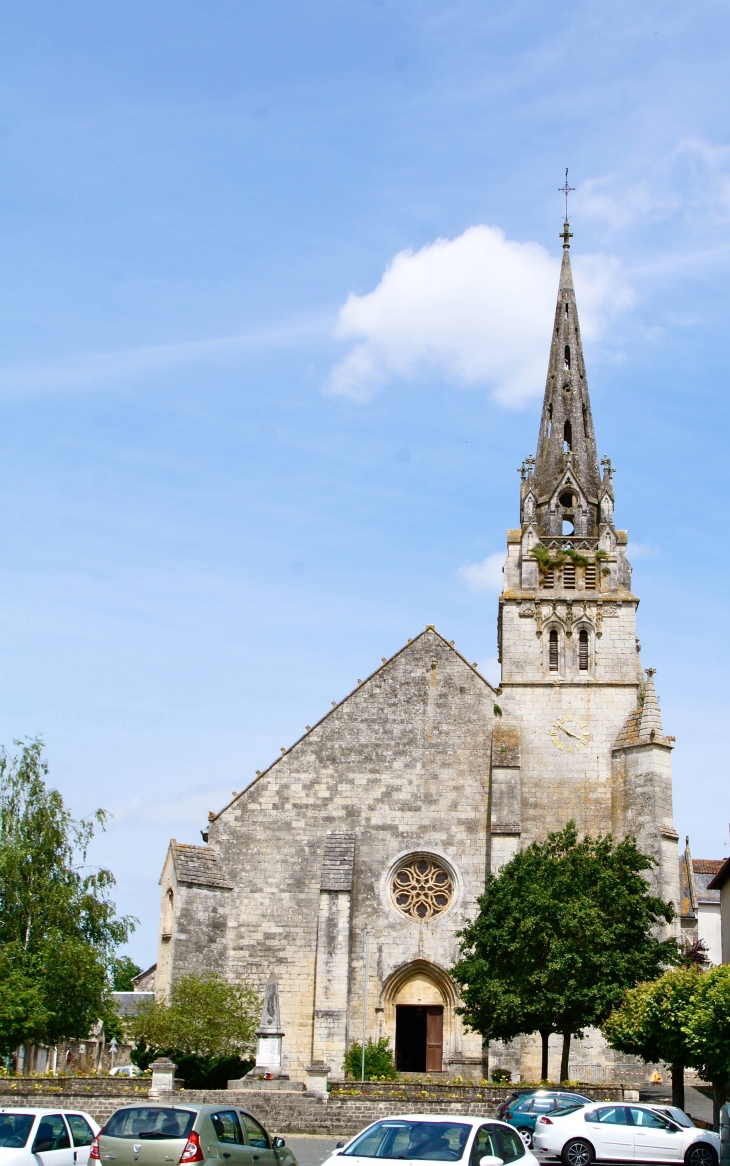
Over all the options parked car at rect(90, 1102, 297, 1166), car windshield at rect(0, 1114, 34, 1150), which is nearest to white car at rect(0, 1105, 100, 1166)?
car windshield at rect(0, 1114, 34, 1150)

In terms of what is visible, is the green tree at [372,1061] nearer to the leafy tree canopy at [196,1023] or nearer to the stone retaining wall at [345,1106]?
the leafy tree canopy at [196,1023]

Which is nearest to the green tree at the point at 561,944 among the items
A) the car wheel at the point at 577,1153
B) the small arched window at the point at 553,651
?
the small arched window at the point at 553,651

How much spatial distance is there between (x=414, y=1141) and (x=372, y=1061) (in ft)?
67.0

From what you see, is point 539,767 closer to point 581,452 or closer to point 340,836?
point 340,836

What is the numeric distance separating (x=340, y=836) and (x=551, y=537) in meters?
10.6

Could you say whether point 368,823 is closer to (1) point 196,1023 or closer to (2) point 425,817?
(2) point 425,817

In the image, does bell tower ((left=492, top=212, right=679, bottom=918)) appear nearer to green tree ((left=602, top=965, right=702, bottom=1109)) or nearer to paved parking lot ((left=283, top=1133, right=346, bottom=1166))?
green tree ((left=602, top=965, right=702, bottom=1109))

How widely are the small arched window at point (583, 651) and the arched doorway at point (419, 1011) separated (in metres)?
8.98

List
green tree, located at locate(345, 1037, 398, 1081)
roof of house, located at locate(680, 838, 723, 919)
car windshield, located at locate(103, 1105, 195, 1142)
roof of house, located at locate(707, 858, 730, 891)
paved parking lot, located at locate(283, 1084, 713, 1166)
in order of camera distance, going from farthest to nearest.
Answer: roof of house, located at locate(680, 838, 723, 919), roof of house, located at locate(707, 858, 730, 891), green tree, located at locate(345, 1037, 398, 1081), paved parking lot, located at locate(283, 1084, 713, 1166), car windshield, located at locate(103, 1105, 195, 1142)

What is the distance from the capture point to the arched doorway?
108 ft

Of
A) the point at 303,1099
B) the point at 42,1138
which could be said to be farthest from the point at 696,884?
the point at 42,1138

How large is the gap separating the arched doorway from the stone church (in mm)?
42

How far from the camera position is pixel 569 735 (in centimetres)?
3462

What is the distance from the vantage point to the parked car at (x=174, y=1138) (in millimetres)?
13094
